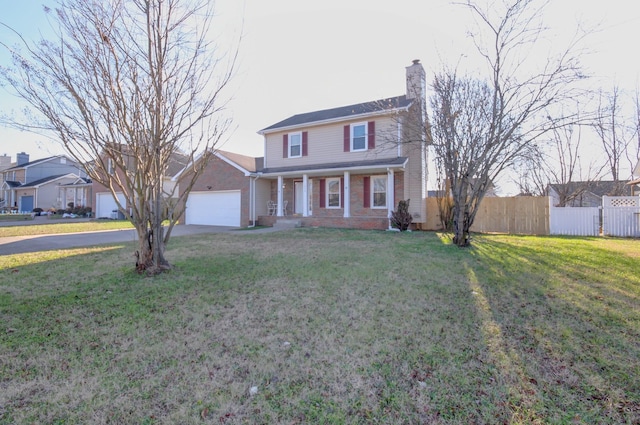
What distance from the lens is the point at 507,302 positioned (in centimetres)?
448

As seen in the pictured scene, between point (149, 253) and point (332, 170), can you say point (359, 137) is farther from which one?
point (149, 253)

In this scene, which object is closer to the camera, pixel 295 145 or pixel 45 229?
pixel 45 229

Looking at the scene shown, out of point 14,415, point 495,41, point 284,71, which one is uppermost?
point 495,41

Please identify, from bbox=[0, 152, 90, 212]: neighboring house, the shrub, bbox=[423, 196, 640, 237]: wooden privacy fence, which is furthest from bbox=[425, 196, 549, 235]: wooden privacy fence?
bbox=[0, 152, 90, 212]: neighboring house

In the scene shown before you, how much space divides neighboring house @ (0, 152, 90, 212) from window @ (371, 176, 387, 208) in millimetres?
33190

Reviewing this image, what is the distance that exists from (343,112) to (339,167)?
3.62 metres

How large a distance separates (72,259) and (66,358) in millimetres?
5683

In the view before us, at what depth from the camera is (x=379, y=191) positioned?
15789 millimetres

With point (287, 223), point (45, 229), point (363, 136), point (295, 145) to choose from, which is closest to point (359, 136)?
point (363, 136)

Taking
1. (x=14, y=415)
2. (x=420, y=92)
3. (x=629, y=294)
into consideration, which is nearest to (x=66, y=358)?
(x=14, y=415)

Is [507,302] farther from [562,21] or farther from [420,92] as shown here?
[420,92]

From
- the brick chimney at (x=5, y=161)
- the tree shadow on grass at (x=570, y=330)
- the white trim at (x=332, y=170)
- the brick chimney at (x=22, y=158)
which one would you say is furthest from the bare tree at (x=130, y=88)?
the brick chimney at (x=5, y=161)

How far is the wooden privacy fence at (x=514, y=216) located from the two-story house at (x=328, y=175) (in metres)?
2.83

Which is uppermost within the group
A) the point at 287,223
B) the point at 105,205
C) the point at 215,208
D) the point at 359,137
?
the point at 359,137
